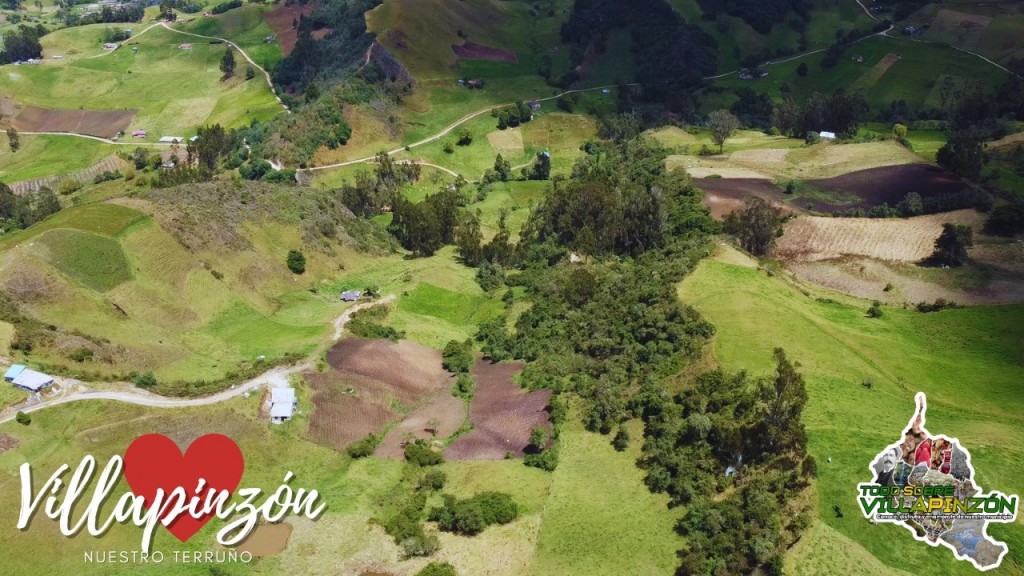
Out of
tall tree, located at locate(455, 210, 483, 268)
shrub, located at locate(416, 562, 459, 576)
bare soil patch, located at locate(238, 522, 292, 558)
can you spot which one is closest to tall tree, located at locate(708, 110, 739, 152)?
tall tree, located at locate(455, 210, 483, 268)

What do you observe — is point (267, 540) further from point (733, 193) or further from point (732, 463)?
point (733, 193)

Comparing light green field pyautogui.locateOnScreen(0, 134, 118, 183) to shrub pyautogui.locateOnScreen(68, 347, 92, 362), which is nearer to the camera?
shrub pyautogui.locateOnScreen(68, 347, 92, 362)

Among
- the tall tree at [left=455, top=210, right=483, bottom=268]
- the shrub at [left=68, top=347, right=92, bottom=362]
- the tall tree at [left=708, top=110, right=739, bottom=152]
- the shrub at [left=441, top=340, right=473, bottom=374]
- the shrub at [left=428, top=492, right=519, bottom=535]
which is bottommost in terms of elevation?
the tall tree at [left=455, top=210, right=483, bottom=268]

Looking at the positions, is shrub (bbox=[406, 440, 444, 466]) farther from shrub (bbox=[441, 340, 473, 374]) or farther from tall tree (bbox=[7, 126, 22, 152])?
tall tree (bbox=[7, 126, 22, 152])

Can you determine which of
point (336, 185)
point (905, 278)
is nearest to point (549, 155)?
point (336, 185)

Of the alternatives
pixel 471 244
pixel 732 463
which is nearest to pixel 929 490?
pixel 732 463

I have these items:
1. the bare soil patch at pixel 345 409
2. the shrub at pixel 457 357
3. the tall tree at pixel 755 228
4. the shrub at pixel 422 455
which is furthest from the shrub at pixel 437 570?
the tall tree at pixel 755 228
